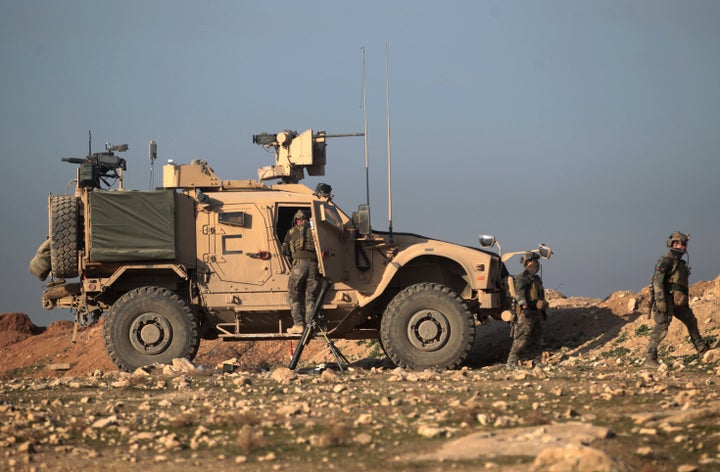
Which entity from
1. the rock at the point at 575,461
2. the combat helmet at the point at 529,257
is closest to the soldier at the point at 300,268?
the combat helmet at the point at 529,257

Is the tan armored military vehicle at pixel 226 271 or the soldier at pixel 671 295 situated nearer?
the soldier at pixel 671 295

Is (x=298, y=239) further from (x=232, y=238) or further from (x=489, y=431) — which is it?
(x=489, y=431)

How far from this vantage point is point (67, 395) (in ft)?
41.2

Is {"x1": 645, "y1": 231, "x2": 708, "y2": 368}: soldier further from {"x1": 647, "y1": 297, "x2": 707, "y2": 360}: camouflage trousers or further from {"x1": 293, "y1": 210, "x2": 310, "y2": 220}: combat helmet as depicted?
{"x1": 293, "y1": 210, "x2": 310, "y2": 220}: combat helmet

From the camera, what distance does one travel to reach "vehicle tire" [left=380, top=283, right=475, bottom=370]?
15367mm

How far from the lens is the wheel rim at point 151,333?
51.4ft

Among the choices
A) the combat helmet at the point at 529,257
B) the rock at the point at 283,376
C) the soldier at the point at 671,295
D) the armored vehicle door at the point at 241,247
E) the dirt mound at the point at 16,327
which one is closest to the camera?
the rock at the point at 283,376

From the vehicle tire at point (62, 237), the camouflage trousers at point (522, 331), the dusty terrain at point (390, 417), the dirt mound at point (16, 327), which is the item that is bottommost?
the dirt mound at point (16, 327)

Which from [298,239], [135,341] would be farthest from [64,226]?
[298,239]

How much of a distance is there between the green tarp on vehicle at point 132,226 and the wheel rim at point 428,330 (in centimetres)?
342

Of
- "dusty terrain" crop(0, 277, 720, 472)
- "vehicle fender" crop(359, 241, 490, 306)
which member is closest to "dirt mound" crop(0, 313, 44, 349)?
"dusty terrain" crop(0, 277, 720, 472)

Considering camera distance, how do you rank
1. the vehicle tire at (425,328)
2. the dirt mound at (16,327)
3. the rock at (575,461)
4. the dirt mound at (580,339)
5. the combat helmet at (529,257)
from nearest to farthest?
the rock at (575,461) → the vehicle tire at (425,328) → the combat helmet at (529,257) → the dirt mound at (580,339) → the dirt mound at (16,327)

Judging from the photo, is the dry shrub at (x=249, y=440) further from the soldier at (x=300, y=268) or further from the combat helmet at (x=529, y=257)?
the combat helmet at (x=529, y=257)

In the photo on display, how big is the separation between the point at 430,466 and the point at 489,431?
4.24 ft
